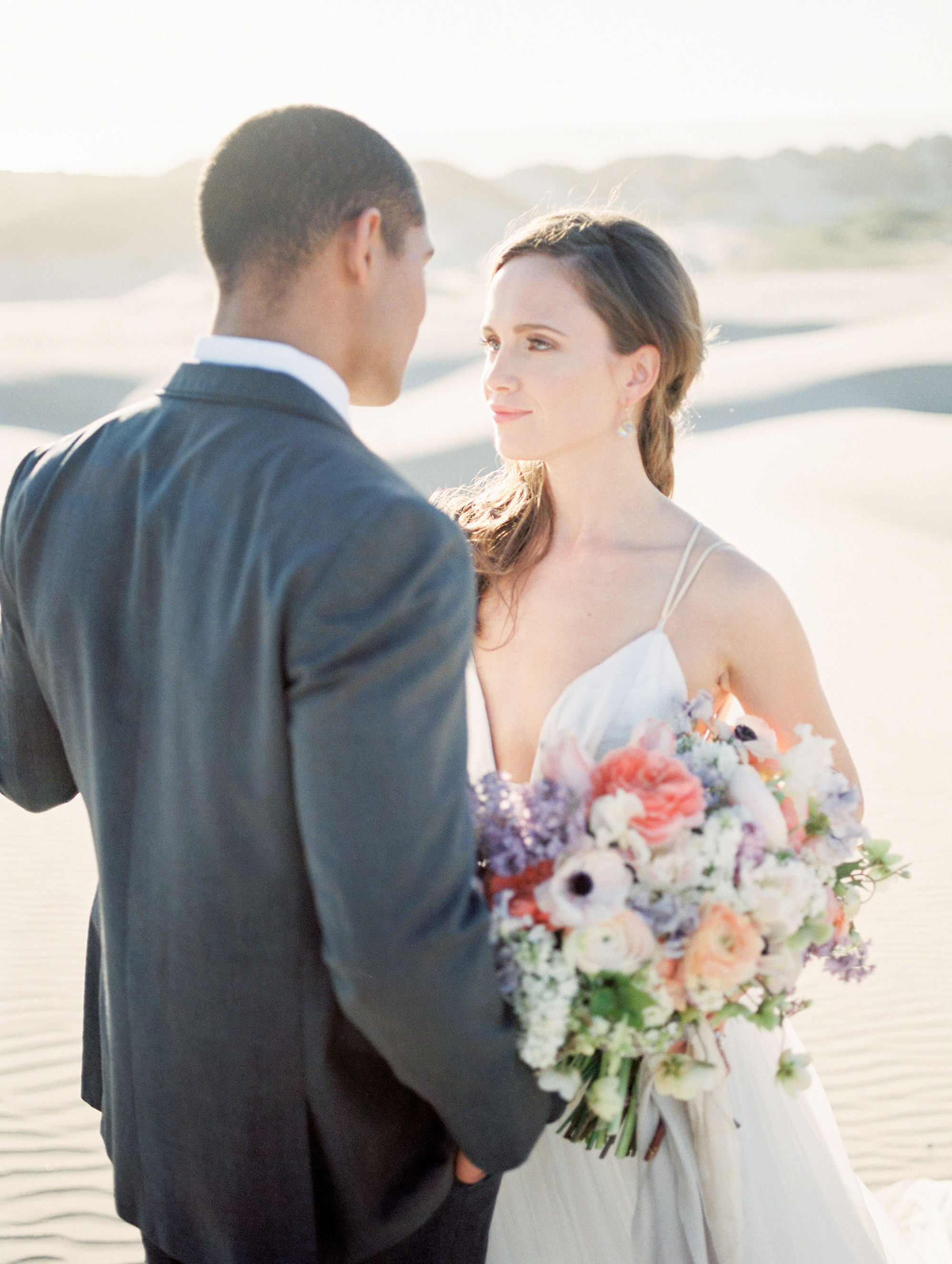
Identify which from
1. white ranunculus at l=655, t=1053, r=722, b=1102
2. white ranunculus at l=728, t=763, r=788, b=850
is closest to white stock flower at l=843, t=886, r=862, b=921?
white ranunculus at l=728, t=763, r=788, b=850

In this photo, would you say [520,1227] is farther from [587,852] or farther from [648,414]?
[648,414]

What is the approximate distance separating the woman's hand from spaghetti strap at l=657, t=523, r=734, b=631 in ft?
4.69

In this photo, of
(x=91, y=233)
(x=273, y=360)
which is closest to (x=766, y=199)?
(x=91, y=233)

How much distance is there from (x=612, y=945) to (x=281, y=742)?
661 millimetres

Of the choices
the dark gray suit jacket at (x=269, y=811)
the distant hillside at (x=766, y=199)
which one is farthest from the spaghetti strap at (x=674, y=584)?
the distant hillside at (x=766, y=199)

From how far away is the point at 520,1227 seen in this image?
9.05 feet

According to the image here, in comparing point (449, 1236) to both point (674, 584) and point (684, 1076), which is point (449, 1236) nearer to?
point (684, 1076)

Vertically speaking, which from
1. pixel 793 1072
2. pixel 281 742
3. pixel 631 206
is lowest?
pixel 793 1072

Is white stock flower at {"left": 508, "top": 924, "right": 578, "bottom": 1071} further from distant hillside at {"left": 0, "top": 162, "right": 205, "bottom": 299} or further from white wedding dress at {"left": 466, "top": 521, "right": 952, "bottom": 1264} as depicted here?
distant hillside at {"left": 0, "top": 162, "right": 205, "bottom": 299}

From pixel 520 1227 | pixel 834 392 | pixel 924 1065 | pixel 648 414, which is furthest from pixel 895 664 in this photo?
pixel 834 392

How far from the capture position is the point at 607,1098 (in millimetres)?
1943

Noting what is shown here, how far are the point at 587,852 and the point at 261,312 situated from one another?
1051 mm

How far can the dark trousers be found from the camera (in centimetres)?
203

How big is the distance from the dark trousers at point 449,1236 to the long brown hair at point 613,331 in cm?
175
